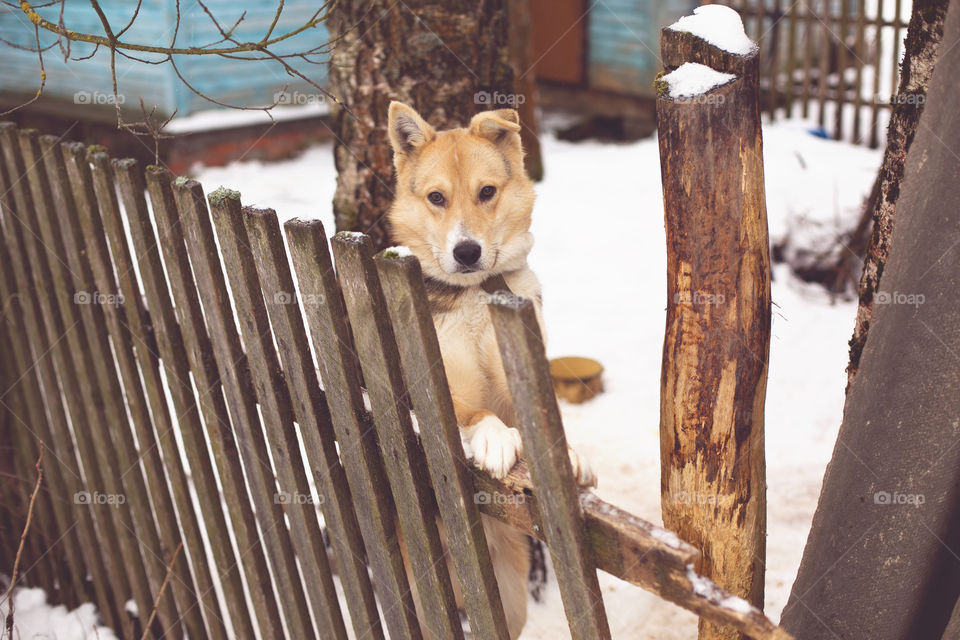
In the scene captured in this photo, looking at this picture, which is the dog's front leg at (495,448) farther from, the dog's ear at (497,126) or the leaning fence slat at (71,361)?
the leaning fence slat at (71,361)

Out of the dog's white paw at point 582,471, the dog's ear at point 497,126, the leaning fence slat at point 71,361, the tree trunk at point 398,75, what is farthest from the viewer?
the tree trunk at point 398,75

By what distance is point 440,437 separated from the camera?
2.04m

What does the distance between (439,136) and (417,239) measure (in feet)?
1.45

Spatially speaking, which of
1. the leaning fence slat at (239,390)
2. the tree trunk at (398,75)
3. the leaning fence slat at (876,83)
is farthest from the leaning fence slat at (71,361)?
the leaning fence slat at (876,83)

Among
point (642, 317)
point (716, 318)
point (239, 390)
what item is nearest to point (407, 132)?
point (239, 390)

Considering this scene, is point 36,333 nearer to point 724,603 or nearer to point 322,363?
point 322,363

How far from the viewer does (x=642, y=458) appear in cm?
461

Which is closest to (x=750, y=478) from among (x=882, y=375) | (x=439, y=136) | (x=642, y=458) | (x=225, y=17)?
(x=882, y=375)

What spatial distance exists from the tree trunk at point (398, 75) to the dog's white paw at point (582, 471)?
6.59ft

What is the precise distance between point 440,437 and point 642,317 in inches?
173

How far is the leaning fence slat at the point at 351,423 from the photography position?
2.17 meters

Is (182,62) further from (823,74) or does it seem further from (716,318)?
(716,318)

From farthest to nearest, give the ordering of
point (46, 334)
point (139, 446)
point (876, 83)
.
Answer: point (876, 83) < point (46, 334) < point (139, 446)

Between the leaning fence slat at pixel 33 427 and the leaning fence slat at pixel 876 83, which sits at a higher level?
the leaning fence slat at pixel 876 83
